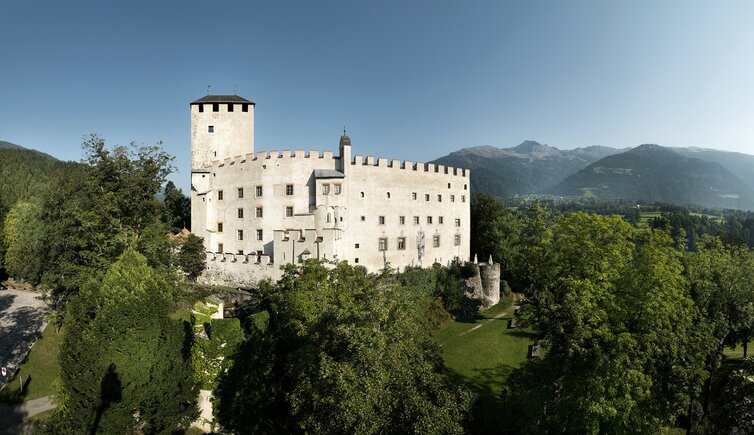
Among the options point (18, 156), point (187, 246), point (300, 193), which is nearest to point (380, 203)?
point (300, 193)

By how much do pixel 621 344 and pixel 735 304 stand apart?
46.3ft

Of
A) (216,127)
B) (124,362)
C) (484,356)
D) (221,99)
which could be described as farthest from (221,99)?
(484,356)

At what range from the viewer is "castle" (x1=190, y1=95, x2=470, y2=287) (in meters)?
41.1

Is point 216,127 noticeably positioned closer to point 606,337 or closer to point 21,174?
point 606,337

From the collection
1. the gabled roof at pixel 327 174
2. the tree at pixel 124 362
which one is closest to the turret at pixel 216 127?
the gabled roof at pixel 327 174

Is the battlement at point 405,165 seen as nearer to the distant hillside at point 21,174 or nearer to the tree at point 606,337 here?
the tree at point 606,337

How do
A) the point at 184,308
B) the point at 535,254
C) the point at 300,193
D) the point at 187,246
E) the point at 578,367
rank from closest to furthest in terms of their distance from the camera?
the point at 578,367, the point at 535,254, the point at 184,308, the point at 187,246, the point at 300,193

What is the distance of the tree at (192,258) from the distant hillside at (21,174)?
88.4 ft

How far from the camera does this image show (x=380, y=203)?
4578 centimetres

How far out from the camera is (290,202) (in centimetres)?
4284

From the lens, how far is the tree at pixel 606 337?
16.9 meters

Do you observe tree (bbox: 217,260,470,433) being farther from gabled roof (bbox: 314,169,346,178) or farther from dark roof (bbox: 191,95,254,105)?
dark roof (bbox: 191,95,254,105)

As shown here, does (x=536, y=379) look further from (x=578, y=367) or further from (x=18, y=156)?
(x=18, y=156)

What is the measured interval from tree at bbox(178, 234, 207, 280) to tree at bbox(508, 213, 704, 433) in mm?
31217
